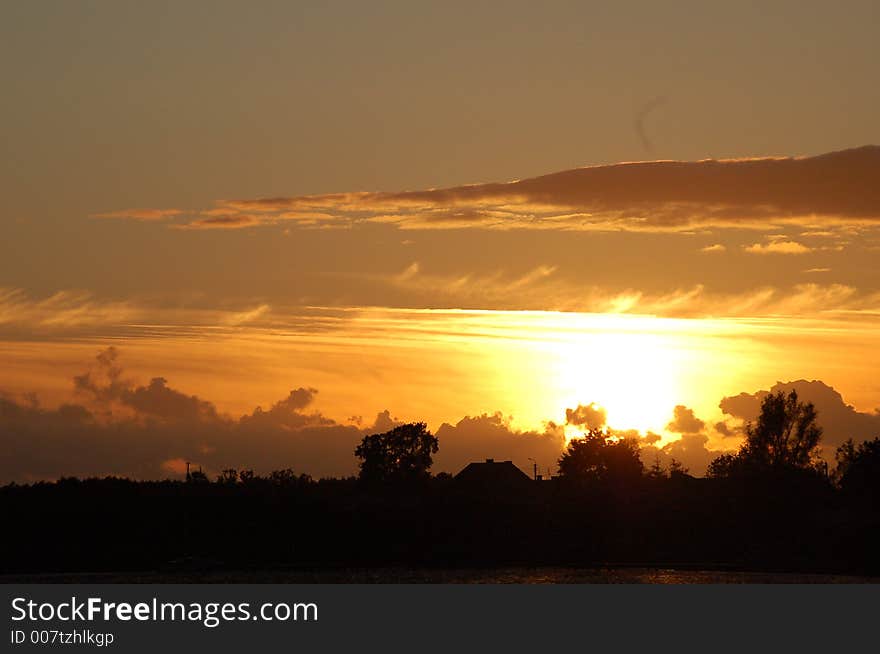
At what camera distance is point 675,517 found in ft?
254

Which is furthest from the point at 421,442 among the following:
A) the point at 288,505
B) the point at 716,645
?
the point at 716,645

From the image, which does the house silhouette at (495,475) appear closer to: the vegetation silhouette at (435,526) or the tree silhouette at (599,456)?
the tree silhouette at (599,456)

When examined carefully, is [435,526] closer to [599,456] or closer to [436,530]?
[436,530]

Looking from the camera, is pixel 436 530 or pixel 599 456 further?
pixel 599 456

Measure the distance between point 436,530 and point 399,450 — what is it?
189ft

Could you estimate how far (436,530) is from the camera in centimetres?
7606

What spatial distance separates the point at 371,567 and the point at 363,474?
2348 inches

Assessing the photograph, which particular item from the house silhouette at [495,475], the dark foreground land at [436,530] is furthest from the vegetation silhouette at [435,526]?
the house silhouette at [495,475]

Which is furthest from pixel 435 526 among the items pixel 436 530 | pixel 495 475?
pixel 495 475

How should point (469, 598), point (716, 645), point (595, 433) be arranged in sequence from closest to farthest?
point (716, 645)
point (469, 598)
point (595, 433)

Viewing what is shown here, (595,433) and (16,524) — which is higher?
(595,433)

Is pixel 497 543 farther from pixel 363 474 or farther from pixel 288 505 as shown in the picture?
pixel 363 474

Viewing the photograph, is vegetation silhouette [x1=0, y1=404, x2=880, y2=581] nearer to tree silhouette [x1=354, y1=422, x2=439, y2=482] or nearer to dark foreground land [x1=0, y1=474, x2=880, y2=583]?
dark foreground land [x1=0, y1=474, x2=880, y2=583]

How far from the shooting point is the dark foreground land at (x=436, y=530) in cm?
6981
